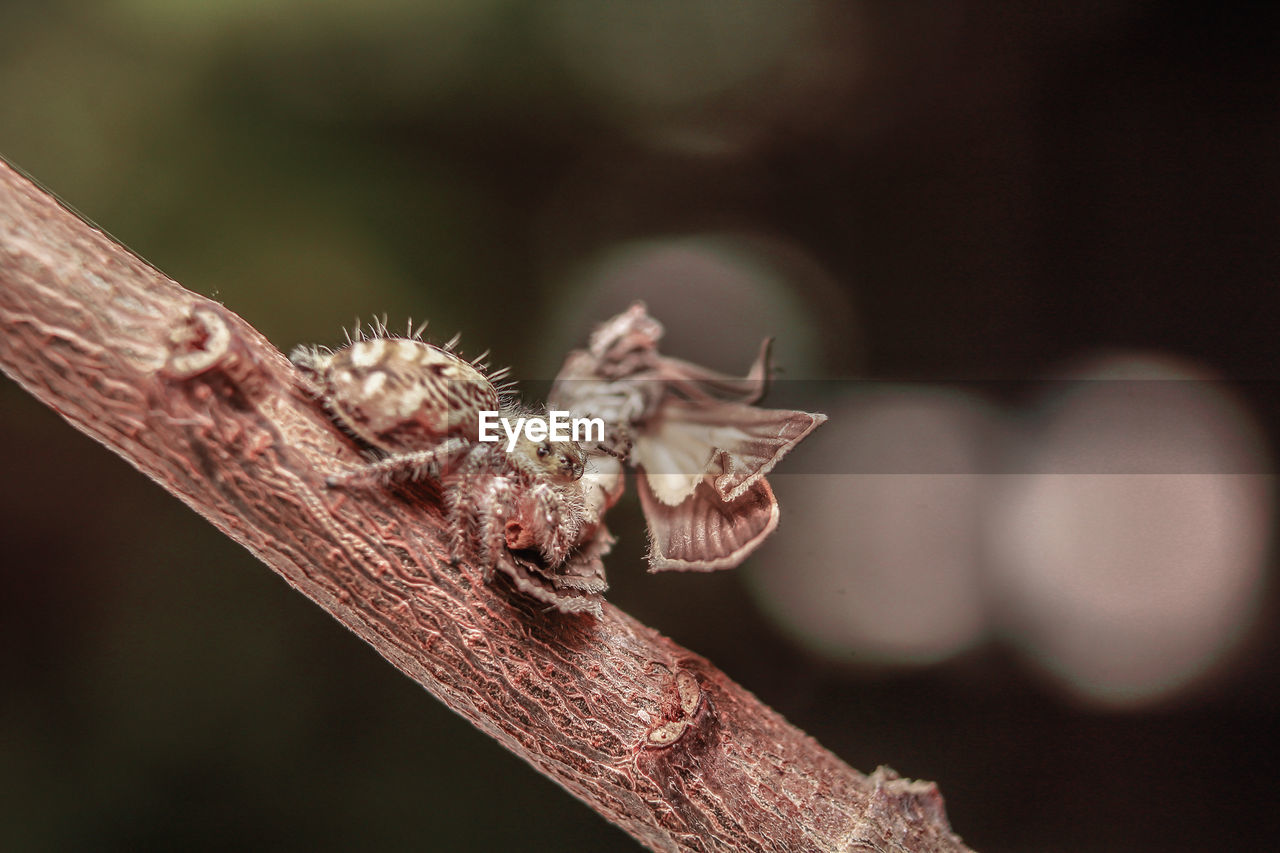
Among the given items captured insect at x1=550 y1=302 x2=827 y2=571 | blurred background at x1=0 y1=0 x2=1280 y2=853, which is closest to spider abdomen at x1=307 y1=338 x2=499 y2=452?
captured insect at x1=550 y1=302 x2=827 y2=571

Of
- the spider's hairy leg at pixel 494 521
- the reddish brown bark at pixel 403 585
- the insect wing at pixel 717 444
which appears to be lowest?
the reddish brown bark at pixel 403 585

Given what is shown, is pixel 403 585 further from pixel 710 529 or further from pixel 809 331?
pixel 809 331

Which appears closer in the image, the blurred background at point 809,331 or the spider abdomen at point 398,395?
the spider abdomen at point 398,395

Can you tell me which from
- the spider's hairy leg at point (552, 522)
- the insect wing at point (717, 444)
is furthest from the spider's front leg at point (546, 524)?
the insect wing at point (717, 444)

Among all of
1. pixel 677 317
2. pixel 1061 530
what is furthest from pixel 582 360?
pixel 1061 530

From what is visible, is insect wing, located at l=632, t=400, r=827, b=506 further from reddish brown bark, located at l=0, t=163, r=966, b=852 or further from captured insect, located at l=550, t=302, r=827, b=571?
reddish brown bark, located at l=0, t=163, r=966, b=852

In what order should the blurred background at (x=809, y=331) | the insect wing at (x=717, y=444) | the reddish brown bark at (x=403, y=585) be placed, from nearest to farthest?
1. the reddish brown bark at (x=403, y=585)
2. the insect wing at (x=717, y=444)
3. the blurred background at (x=809, y=331)

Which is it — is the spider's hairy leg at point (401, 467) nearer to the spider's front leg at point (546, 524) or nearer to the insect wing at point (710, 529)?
the spider's front leg at point (546, 524)

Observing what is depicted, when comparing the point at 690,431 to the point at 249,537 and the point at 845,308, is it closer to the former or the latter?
the point at 845,308
